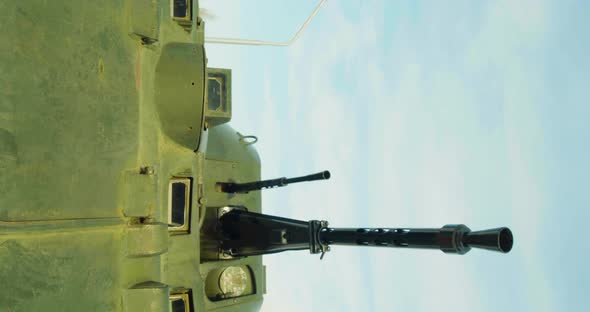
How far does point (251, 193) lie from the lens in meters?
11.2

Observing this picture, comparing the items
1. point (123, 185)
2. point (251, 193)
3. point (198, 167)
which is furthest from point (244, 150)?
point (123, 185)

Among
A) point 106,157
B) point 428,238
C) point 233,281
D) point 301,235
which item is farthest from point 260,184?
point 106,157

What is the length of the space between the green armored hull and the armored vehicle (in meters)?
0.01

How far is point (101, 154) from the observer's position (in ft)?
16.9

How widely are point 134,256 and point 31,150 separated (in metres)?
1.55

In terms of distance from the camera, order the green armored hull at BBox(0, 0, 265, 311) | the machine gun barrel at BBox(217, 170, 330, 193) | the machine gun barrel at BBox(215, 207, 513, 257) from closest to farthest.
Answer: the green armored hull at BBox(0, 0, 265, 311), the machine gun barrel at BBox(215, 207, 513, 257), the machine gun barrel at BBox(217, 170, 330, 193)

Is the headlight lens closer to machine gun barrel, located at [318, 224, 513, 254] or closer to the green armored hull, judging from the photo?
machine gun barrel, located at [318, 224, 513, 254]

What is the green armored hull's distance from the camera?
4242 mm

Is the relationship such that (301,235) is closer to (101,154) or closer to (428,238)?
(428,238)

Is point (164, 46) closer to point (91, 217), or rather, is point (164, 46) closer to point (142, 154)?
point (142, 154)

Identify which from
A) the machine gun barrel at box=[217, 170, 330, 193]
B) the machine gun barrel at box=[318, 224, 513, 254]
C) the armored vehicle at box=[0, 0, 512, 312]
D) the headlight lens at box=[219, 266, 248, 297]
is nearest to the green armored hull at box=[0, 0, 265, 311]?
the armored vehicle at box=[0, 0, 512, 312]

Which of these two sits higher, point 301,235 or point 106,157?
point 106,157

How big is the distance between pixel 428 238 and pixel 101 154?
14.5ft

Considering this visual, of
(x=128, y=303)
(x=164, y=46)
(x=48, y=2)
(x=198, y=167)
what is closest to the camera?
(x=48, y=2)
